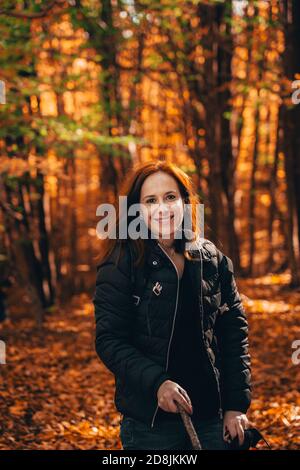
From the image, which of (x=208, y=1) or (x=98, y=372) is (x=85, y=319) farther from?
(x=208, y=1)

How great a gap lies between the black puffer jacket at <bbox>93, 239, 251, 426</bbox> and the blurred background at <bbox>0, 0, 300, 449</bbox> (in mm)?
1607

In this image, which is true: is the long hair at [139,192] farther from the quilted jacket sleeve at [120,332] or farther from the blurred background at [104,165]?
the blurred background at [104,165]

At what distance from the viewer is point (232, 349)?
2721 mm

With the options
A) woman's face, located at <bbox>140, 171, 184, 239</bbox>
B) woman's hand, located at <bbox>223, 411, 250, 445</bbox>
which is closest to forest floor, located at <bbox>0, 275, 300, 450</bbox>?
woman's hand, located at <bbox>223, 411, 250, 445</bbox>

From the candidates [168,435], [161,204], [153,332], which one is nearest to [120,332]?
[153,332]

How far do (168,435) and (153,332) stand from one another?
1.60 feet

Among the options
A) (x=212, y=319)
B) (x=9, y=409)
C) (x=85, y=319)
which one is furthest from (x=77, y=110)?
(x=212, y=319)

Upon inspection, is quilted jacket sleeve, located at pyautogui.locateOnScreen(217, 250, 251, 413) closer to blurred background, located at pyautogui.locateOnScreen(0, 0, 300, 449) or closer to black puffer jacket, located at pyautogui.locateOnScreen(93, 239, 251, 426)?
black puffer jacket, located at pyautogui.locateOnScreen(93, 239, 251, 426)

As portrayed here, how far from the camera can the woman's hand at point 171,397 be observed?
231 cm

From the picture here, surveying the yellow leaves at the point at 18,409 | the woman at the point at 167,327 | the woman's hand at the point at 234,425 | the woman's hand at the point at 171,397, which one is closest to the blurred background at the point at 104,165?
the yellow leaves at the point at 18,409

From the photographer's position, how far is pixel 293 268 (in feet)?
42.2

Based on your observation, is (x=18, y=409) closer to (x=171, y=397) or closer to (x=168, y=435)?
(x=168, y=435)

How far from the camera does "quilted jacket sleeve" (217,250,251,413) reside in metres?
2.67
